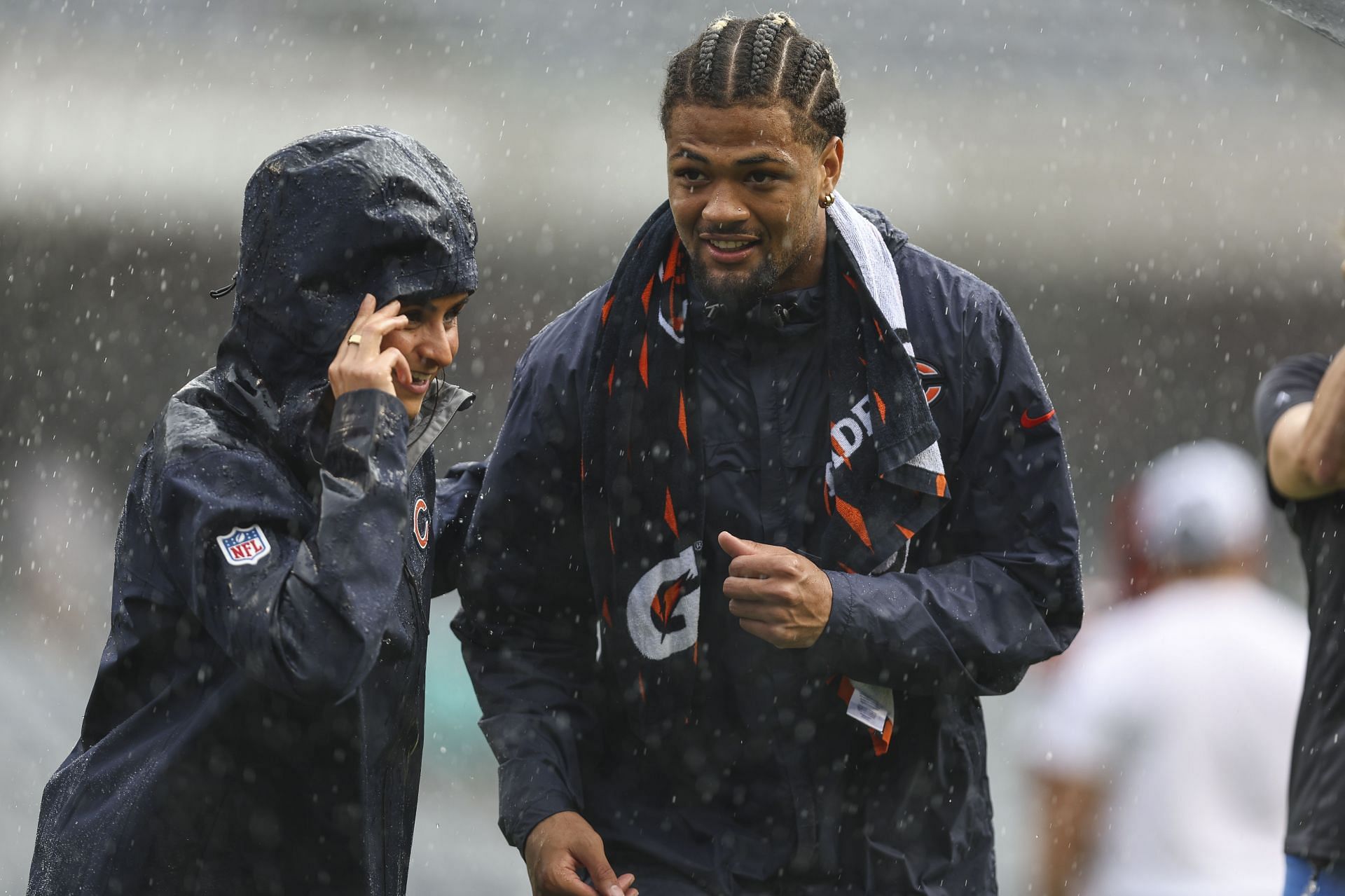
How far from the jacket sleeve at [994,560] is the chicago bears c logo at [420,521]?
2.27 ft

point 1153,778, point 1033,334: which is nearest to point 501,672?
point 1153,778

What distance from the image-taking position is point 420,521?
305 cm

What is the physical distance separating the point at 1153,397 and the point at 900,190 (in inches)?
104

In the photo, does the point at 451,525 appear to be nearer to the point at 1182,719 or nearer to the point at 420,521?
the point at 420,521

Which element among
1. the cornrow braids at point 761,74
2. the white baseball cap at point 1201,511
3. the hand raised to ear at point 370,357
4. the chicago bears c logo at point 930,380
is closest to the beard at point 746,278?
the cornrow braids at point 761,74

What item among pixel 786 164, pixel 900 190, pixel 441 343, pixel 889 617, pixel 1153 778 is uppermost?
pixel 900 190

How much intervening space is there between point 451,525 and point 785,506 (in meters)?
0.69

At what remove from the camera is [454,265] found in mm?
2818

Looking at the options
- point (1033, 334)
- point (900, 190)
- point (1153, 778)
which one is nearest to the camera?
point (1153, 778)

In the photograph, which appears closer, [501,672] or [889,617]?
[889,617]

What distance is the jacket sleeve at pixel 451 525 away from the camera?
11.2 feet

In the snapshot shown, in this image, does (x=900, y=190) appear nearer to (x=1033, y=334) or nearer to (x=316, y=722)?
(x=1033, y=334)

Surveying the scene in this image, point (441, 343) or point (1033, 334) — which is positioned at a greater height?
point (1033, 334)

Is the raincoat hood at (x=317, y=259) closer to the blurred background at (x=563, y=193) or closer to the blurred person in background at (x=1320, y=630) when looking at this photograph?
the blurred person in background at (x=1320, y=630)
